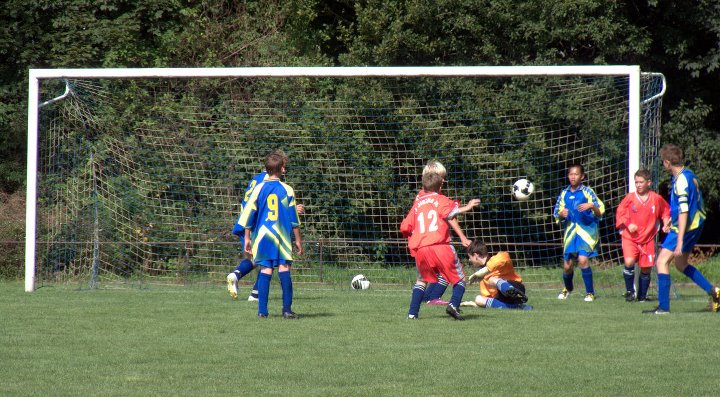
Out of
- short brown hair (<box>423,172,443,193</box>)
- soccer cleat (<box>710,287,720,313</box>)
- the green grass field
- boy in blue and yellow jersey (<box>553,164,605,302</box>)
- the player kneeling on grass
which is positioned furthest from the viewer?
boy in blue and yellow jersey (<box>553,164,605,302</box>)

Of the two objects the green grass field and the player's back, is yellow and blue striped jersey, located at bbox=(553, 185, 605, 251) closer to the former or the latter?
the green grass field

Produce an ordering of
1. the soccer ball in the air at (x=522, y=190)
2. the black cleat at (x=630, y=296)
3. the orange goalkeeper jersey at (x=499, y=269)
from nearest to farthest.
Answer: the orange goalkeeper jersey at (x=499, y=269), the black cleat at (x=630, y=296), the soccer ball in the air at (x=522, y=190)

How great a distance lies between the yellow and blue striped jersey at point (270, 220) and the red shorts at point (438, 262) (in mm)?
1294

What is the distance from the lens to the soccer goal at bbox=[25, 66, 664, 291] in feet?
48.9

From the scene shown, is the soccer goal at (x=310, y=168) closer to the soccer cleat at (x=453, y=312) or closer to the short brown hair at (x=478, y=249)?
the short brown hair at (x=478, y=249)

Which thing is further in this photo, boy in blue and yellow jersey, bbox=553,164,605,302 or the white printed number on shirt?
boy in blue and yellow jersey, bbox=553,164,605,302

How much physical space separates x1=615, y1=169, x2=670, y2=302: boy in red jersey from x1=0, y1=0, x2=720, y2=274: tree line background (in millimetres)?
8557

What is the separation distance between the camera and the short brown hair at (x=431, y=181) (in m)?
9.45

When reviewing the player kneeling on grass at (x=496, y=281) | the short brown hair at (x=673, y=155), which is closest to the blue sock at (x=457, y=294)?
the player kneeling on grass at (x=496, y=281)

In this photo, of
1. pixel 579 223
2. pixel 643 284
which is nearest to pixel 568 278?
pixel 579 223

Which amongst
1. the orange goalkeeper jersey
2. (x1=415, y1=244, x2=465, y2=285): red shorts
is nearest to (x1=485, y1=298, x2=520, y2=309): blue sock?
the orange goalkeeper jersey

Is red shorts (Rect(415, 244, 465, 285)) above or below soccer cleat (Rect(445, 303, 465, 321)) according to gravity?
above

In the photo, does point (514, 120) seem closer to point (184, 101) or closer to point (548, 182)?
point (548, 182)

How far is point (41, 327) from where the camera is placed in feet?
29.0
